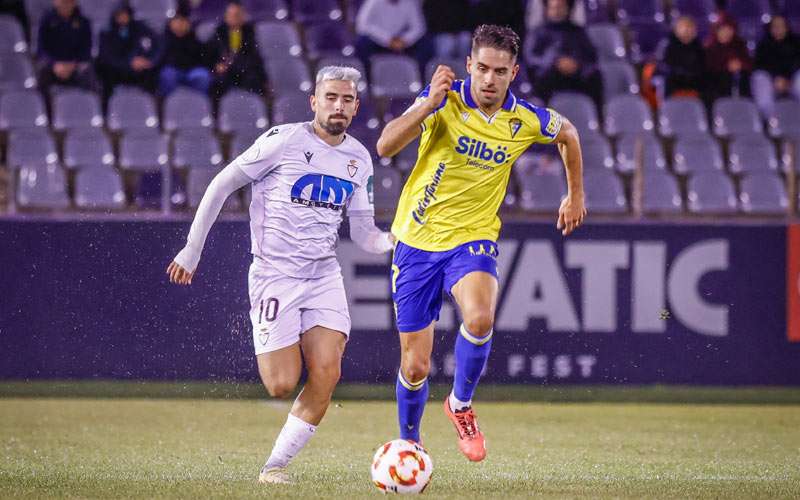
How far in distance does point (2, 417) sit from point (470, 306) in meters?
4.71

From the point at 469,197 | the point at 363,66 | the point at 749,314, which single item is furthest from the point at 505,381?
the point at 469,197

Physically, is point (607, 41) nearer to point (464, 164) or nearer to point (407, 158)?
point (407, 158)

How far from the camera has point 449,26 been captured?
14.4m

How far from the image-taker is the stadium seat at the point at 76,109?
1335cm

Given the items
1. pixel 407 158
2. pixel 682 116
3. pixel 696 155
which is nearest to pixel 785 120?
pixel 682 116

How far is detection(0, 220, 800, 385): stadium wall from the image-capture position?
11.5 meters

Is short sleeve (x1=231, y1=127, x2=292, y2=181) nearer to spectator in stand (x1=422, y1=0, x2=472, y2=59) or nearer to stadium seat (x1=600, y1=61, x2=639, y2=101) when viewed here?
spectator in stand (x1=422, y1=0, x2=472, y2=59)

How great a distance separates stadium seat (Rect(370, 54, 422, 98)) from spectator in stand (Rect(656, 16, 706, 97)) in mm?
2862

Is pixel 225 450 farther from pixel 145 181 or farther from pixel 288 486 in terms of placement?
pixel 145 181

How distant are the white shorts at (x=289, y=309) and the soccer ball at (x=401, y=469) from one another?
0.90 metres

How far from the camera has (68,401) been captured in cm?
1123

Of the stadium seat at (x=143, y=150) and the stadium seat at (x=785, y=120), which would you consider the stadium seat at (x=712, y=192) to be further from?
the stadium seat at (x=143, y=150)

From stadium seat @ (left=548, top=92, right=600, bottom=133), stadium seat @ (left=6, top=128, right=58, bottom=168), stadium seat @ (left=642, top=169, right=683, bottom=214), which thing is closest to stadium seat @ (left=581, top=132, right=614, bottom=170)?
stadium seat @ (left=642, top=169, right=683, bottom=214)

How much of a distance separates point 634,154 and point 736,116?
243 centimetres
